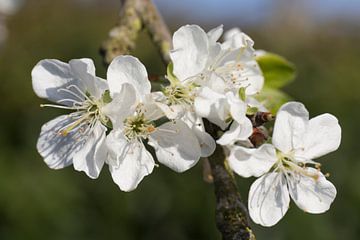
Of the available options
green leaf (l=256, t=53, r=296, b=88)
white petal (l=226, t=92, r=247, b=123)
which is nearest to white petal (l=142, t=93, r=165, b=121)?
white petal (l=226, t=92, r=247, b=123)

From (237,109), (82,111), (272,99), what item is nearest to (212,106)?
(237,109)

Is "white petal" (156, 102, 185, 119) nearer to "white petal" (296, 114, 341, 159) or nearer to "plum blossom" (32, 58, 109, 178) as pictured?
"plum blossom" (32, 58, 109, 178)

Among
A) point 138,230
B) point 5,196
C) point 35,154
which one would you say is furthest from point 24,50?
point 138,230

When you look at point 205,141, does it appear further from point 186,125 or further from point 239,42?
point 239,42

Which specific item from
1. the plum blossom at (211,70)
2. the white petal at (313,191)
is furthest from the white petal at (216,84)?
the white petal at (313,191)

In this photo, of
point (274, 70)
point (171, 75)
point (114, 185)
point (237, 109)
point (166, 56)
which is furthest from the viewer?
point (114, 185)

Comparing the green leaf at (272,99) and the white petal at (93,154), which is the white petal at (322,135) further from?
the white petal at (93,154)
